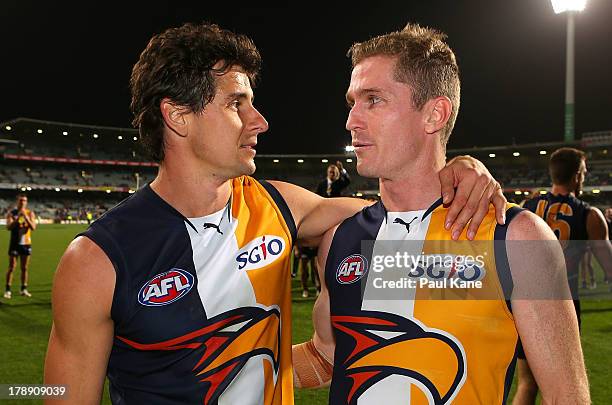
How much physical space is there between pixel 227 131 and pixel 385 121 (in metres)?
0.68

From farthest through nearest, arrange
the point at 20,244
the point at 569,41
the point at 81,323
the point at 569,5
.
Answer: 1. the point at 569,41
2. the point at 569,5
3. the point at 20,244
4. the point at 81,323

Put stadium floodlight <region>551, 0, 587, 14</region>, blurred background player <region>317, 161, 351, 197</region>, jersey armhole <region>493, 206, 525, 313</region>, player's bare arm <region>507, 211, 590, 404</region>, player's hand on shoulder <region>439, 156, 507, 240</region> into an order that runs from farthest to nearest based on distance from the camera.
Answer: stadium floodlight <region>551, 0, 587, 14</region> → blurred background player <region>317, 161, 351, 197</region> → player's hand on shoulder <region>439, 156, 507, 240</region> → jersey armhole <region>493, 206, 525, 313</region> → player's bare arm <region>507, 211, 590, 404</region>

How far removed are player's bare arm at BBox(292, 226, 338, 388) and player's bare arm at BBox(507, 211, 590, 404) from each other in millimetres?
871

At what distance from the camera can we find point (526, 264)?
1.81 metres

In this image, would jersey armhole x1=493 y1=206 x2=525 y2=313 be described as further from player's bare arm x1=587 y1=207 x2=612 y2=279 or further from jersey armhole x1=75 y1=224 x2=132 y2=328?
player's bare arm x1=587 y1=207 x2=612 y2=279

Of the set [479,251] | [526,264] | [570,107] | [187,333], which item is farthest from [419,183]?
[570,107]

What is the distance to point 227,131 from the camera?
7.46 feet

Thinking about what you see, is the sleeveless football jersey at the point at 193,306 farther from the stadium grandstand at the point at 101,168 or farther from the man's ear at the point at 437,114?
the stadium grandstand at the point at 101,168

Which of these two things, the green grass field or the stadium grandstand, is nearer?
the green grass field

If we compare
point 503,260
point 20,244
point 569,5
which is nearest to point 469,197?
point 503,260

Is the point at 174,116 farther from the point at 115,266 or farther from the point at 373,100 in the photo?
the point at 373,100

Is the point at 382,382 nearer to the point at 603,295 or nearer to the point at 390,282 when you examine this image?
the point at 390,282

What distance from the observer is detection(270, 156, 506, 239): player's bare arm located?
1.99 m

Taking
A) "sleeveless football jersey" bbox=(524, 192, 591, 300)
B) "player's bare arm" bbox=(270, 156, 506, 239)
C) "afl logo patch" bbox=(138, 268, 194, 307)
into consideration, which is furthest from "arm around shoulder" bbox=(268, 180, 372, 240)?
"sleeveless football jersey" bbox=(524, 192, 591, 300)
